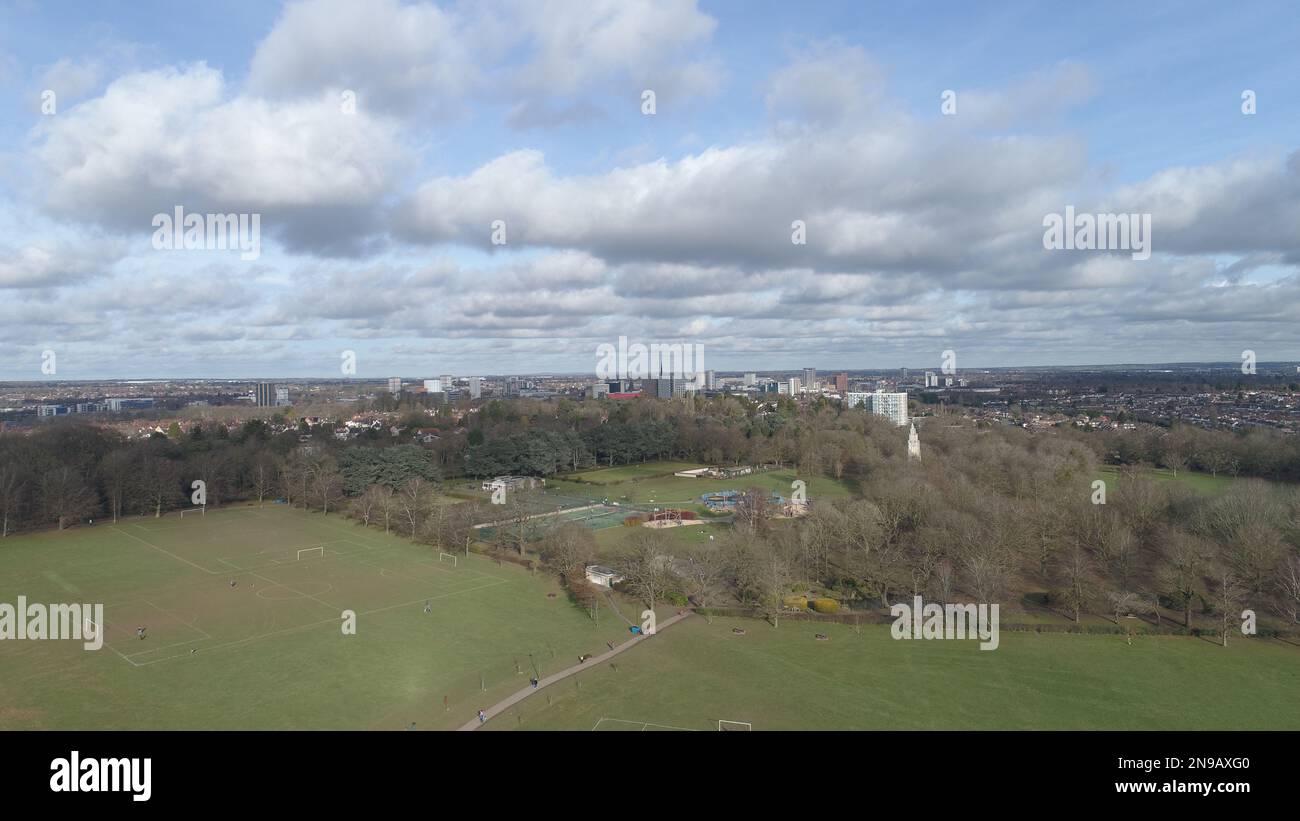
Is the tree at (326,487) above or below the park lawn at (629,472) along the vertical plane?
above

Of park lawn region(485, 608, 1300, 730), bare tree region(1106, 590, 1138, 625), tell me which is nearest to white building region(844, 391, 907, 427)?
bare tree region(1106, 590, 1138, 625)

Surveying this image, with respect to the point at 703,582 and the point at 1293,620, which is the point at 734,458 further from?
the point at 1293,620

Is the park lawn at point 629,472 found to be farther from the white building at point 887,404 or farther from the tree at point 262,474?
the white building at point 887,404

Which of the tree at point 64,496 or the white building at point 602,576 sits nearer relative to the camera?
the white building at point 602,576

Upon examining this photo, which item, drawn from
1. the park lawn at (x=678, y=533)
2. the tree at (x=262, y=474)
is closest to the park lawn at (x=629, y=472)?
the park lawn at (x=678, y=533)

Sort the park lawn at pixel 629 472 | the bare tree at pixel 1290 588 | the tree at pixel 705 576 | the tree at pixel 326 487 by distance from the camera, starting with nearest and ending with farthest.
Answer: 1. the bare tree at pixel 1290 588
2. the tree at pixel 705 576
3. the tree at pixel 326 487
4. the park lawn at pixel 629 472

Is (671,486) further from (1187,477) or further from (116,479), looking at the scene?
(1187,477)
